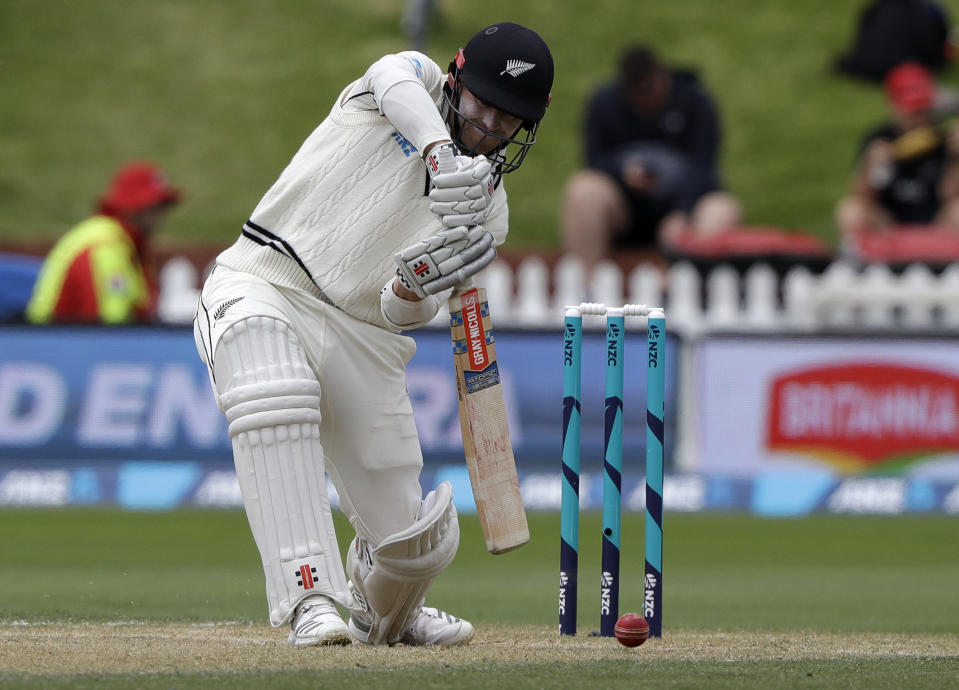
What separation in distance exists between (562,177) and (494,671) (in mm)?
13535

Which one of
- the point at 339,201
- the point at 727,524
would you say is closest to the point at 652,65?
the point at 727,524

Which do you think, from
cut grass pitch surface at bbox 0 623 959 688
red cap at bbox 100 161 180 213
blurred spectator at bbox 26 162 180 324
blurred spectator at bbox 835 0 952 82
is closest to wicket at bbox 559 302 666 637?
cut grass pitch surface at bbox 0 623 959 688

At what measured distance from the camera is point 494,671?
3.57m

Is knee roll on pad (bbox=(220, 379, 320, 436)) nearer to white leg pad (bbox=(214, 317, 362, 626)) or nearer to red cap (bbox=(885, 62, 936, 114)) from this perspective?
white leg pad (bbox=(214, 317, 362, 626))

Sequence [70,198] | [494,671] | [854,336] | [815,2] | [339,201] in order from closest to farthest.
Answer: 1. [494,671]
2. [339,201]
3. [854,336]
4. [70,198]
5. [815,2]

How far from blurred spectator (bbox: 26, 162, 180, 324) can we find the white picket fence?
64 cm

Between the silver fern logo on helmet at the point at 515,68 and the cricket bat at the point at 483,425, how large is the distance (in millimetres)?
529

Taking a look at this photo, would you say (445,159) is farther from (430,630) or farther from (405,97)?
(430,630)

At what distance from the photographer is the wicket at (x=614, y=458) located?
4.24 m

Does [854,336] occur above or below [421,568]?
above

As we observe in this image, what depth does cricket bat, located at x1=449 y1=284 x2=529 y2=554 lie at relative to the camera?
4.08 metres

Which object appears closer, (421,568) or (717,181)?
(421,568)

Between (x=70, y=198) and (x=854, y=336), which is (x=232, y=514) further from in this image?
(x=70, y=198)

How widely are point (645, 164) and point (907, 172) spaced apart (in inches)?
A: 67.9
